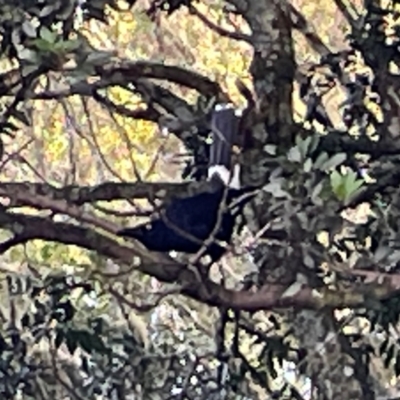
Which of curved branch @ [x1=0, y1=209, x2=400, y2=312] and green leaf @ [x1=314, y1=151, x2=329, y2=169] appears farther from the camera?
curved branch @ [x1=0, y1=209, x2=400, y2=312]

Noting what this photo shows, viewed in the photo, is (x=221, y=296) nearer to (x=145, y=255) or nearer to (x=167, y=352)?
(x=145, y=255)

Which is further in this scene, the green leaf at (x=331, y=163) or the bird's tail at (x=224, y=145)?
the bird's tail at (x=224, y=145)

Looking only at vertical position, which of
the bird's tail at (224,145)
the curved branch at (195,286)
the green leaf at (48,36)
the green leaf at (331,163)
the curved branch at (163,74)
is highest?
the curved branch at (163,74)

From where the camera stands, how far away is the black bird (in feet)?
6.54

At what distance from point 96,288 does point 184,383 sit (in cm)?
47

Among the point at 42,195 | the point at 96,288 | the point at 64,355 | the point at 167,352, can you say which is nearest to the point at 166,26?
the point at 64,355

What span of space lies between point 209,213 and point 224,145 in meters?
0.12

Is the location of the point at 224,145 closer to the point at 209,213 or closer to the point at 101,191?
the point at 209,213

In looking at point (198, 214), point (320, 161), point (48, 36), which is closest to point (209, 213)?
point (198, 214)

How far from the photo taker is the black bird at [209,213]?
199 centimetres

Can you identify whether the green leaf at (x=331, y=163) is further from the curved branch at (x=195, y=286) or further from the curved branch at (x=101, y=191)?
the curved branch at (x=101, y=191)

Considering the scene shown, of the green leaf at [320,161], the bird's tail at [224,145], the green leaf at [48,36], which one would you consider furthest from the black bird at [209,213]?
the green leaf at [48,36]

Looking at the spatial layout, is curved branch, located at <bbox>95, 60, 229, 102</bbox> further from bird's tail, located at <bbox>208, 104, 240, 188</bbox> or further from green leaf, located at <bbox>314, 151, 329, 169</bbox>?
green leaf, located at <bbox>314, 151, 329, 169</bbox>

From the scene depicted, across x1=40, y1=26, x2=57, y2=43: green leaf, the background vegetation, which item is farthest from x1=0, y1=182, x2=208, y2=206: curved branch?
x1=40, y1=26, x2=57, y2=43: green leaf
